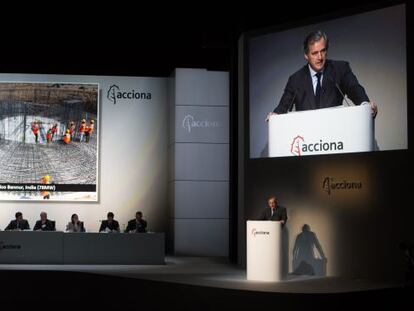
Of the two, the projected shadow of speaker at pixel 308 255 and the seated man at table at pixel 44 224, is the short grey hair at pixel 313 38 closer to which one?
the projected shadow of speaker at pixel 308 255

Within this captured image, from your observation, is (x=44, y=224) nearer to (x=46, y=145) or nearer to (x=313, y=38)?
(x=46, y=145)

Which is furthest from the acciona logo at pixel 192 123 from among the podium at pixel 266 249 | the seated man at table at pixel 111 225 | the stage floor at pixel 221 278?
the podium at pixel 266 249

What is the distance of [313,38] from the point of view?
35.6ft

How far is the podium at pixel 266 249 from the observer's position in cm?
960

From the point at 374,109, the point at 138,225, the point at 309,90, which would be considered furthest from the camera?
the point at 138,225

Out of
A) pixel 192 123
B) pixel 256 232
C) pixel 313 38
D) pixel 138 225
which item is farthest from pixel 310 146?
pixel 192 123

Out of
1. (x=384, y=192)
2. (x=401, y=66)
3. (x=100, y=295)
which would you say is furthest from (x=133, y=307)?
(x=401, y=66)

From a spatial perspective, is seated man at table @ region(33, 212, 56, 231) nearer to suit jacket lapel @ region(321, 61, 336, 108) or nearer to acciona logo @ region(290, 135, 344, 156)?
acciona logo @ region(290, 135, 344, 156)

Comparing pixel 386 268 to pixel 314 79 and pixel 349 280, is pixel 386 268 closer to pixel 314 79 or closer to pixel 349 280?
pixel 349 280

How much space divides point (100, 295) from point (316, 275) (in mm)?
3830

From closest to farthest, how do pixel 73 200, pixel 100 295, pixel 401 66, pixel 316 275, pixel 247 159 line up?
pixel 100 295, pixel 401 66, pixel 316 275, pixel 247 159, pixel 73 200

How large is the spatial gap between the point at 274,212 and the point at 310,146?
43.9 inches

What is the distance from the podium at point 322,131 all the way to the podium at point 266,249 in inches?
61.6

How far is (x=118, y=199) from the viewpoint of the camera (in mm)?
15711
